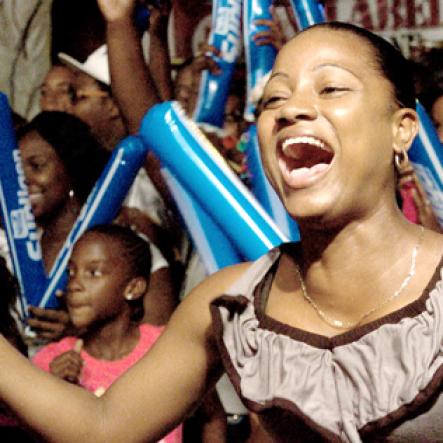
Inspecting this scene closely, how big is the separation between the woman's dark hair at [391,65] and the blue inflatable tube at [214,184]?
586mm

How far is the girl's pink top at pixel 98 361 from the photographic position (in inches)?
84.4

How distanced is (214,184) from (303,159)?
1.91ft

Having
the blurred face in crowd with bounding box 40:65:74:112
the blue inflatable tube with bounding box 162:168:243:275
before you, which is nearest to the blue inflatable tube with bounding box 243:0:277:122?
the blue inflatable tube with bounding box 162:168:243:275

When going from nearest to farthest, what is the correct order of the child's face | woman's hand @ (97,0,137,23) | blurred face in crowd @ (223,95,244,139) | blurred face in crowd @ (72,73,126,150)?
woman's hand @ (97,0,137,23) < the child's face < blurred face in crowd @ (223,95,244,139) < blurred face in crowd @ (72,73,126,150)

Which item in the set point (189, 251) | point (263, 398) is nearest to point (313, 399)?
point (263, 398)

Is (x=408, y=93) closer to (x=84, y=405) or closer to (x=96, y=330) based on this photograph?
(x=84, y=405)

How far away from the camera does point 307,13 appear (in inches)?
81.1

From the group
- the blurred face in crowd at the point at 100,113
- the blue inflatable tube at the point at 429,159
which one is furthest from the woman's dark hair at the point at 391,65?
the blurred face in crowd at the point at 100,113

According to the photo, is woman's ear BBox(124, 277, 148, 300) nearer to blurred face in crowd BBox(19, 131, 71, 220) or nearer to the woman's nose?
blurred face in crowd BBox(19, 131, 71, 220)

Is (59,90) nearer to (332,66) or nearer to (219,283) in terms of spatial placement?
(219,283)

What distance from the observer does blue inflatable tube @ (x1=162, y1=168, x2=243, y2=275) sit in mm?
1951

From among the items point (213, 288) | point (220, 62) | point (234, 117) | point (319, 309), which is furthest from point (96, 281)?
point (319, 309)

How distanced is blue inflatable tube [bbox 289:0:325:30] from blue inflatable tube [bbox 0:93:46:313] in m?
0.68

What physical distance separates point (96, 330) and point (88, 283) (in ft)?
0.37
